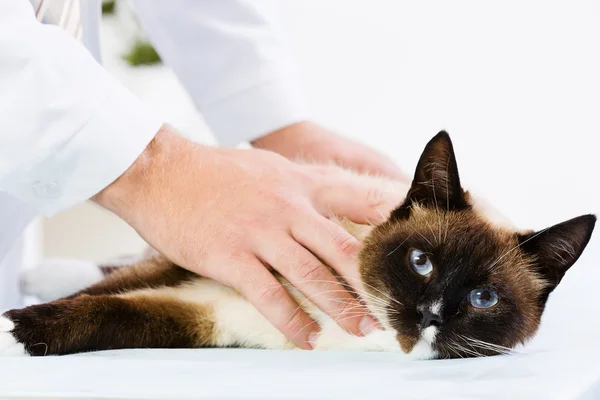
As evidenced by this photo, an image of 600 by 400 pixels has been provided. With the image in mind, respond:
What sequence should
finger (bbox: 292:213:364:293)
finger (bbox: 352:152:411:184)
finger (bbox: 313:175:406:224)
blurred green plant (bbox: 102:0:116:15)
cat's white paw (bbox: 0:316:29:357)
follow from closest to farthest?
cat's white paw (bbox: 0:316:29:357), finger (bbox: 292:213:364:293), finger (bbox: 313:175:406:224), finger (bbox: 352:152:411:184), blurred green plant (bbox: 102:0:116:15)

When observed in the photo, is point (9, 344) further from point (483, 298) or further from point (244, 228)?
point (483, 298)

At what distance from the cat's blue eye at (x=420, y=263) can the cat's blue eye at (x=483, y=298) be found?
84mm

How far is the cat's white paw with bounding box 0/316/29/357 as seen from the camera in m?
1.15

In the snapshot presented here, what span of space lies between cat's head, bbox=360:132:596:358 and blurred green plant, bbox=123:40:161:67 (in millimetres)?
2535

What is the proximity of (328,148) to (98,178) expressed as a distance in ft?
2.46

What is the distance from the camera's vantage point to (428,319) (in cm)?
117

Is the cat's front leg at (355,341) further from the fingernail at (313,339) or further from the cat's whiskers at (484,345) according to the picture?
the cat's whiskers at (484,345)

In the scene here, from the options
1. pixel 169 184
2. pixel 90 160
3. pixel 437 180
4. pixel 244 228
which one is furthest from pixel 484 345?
pixel 90 160

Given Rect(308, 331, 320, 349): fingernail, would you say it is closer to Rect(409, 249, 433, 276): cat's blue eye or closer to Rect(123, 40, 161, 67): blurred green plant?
Rect(409, 249, 433, 276): cat's blue eye

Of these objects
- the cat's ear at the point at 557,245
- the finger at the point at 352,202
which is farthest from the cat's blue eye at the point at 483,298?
the finger at the point at 352,202

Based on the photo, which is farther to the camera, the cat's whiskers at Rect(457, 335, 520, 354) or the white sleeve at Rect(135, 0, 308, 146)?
the white sleeve at Rect(135, 0, 308, 146)

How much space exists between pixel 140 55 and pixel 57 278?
6.24 feet

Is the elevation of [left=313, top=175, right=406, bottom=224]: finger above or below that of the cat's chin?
above

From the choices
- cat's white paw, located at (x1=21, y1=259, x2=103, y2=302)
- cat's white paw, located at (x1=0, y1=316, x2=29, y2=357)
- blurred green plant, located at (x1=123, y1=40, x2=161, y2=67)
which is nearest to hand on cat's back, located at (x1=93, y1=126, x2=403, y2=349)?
cat's white paw, located at (x1=0, y1=316, x2=29, y2=357)
